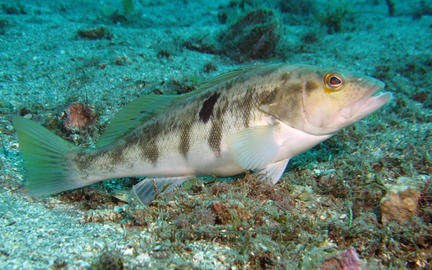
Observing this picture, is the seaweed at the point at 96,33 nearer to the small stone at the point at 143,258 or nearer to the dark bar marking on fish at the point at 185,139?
the dark bar marking on fish at the point at 185,139

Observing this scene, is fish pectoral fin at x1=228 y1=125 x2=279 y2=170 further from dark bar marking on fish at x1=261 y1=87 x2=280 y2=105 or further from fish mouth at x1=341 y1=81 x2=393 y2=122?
fish mouth at x1=341 y1=81 x2=393 y2=122

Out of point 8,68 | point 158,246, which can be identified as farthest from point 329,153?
point 8,68

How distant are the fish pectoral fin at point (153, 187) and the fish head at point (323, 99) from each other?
135cm

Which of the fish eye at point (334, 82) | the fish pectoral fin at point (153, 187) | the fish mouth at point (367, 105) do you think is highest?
the fish eye at point (334, 82)

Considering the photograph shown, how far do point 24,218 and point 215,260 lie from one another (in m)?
1.92

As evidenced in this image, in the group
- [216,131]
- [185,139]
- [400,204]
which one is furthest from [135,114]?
[400,204]

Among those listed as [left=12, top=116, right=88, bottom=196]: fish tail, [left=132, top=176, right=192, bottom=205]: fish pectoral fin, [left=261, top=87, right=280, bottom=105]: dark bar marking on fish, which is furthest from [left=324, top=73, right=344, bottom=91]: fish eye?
[left=12, top=116, right=88, bottom=196]: fish tail

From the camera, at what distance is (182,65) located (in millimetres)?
6637

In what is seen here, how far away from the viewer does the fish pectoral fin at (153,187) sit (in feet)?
9.50

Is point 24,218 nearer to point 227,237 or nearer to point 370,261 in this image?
point 227,237

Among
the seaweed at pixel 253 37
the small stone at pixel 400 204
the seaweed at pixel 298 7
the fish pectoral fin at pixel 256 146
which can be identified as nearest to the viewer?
the small stone at pixel 400 204

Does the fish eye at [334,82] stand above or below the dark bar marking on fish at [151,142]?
above

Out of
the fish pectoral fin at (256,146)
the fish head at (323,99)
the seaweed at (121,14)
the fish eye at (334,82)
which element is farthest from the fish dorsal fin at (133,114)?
the seaweed at (121,14)

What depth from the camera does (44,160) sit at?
118 inches
